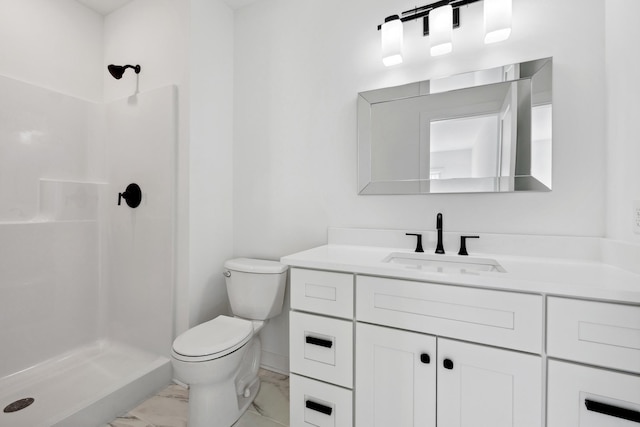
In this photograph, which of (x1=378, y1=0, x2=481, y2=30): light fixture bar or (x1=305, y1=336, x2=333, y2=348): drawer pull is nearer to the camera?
(x1=305, y1=336, x2=333, y2=348): drawer pull

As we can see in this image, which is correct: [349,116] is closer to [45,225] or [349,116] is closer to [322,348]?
[322,348]

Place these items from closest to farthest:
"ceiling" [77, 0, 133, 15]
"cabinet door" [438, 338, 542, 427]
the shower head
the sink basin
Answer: "cabinet door" [438, 338, 542, 427], the sink basin, the shower head, "ceiling" [77, 0, 133, 15]

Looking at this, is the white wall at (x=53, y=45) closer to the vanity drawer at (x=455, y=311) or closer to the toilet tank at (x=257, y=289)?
the toilet tank at (x=257, y=289)

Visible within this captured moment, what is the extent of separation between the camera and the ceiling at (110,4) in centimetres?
199

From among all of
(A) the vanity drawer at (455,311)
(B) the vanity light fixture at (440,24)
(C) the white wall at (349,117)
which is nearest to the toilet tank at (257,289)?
(C) the white wall at (349,117)

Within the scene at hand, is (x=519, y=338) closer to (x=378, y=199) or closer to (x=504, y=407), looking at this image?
(x=504, y=407)

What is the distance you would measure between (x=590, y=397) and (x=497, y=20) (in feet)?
4.78

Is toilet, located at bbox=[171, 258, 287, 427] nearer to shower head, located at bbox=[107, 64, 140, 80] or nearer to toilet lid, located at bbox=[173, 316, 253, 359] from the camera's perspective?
toilet lid, located at bbox=[173, 316, 253, 359]

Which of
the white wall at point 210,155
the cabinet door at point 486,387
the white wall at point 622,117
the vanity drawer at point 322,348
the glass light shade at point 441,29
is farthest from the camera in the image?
the white wall at point 210,155

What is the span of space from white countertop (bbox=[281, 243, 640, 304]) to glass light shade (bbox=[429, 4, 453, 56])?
102 centimetres

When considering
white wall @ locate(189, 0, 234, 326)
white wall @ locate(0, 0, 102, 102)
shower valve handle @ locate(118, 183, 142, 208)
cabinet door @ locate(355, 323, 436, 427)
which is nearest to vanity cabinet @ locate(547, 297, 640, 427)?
cabinet door @ locate(355, 323, 436, 427)

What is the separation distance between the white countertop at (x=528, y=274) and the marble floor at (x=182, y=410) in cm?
93

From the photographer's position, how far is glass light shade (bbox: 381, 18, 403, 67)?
1.47 m

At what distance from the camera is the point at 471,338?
0.95 metres
